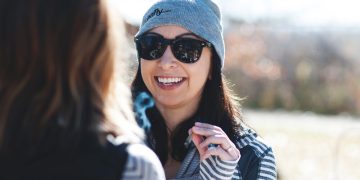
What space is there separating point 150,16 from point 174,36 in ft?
0.48

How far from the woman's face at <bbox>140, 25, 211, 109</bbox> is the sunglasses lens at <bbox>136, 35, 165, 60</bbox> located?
17 millimetres

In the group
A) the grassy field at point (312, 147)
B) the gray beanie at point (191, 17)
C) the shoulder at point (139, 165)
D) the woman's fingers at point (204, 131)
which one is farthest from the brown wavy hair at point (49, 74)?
the grassy field at point (312, 147)

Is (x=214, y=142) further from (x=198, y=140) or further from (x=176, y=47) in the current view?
(x=176, y=47)

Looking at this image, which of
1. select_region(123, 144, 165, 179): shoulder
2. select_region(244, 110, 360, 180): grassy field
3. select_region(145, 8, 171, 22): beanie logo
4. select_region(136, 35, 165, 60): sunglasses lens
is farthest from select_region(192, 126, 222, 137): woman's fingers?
select_region(244, 110, 360, 180): grassy field

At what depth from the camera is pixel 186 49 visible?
277 cm

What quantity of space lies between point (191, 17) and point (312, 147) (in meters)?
8.40

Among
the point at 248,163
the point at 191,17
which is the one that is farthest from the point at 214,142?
the point at 191,17

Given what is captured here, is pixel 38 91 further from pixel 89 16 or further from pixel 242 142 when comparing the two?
pixel 242 142

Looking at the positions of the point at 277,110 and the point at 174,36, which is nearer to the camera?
the point at 174,36

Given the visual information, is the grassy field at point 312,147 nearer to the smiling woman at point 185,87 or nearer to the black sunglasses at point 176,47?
the smiling woman at point 185,87

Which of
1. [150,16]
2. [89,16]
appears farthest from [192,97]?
[89,16]

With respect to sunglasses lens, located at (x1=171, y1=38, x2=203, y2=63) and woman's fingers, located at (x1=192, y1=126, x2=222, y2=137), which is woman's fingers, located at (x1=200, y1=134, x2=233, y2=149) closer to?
woman's fingers, located at (x1=192, y1=126, x2=222, y2=137)

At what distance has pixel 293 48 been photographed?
22.0 m

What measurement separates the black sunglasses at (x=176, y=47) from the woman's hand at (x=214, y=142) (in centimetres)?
42
